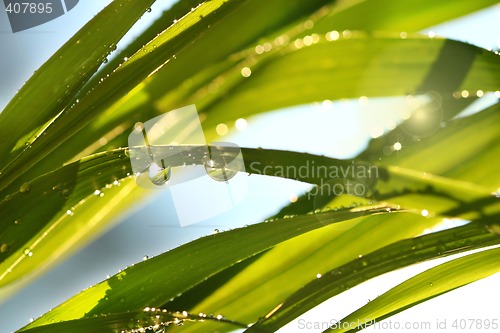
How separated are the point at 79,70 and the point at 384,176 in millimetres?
363

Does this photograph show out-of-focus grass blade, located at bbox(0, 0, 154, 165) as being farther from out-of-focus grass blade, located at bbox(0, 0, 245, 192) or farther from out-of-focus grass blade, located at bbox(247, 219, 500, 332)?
out-of-focus grass blade, located at bbox(247, 219, 500, 332)

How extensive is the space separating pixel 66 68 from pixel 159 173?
16 centimetres

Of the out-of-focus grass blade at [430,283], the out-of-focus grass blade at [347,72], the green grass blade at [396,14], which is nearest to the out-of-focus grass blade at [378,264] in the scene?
the out-of-focus grass blade at [430,283]

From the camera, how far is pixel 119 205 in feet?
2.18

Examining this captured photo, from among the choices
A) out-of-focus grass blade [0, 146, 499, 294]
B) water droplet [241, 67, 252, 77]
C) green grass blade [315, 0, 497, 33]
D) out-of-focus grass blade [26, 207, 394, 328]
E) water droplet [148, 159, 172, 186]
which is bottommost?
out-of-focus grass blade [26, 207, 394, 328]

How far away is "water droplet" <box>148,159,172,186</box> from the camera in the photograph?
1.71 ft

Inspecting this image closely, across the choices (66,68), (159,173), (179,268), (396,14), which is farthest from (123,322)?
(396,14)

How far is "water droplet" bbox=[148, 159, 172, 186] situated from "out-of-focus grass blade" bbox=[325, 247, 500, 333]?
278mm

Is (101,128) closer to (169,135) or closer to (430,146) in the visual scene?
(169,135)

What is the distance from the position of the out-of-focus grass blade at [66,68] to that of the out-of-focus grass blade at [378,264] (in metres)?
0.35

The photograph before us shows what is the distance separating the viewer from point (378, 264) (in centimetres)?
49

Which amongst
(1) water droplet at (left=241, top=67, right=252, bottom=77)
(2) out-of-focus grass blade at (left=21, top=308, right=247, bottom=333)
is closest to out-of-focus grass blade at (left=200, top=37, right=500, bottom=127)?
(1) water droplet at (left=241, top=67, right=252, bottom=77)

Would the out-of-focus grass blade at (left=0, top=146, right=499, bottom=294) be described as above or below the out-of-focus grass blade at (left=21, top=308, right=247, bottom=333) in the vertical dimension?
above

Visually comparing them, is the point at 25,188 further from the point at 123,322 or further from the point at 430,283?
the point at 430,283
